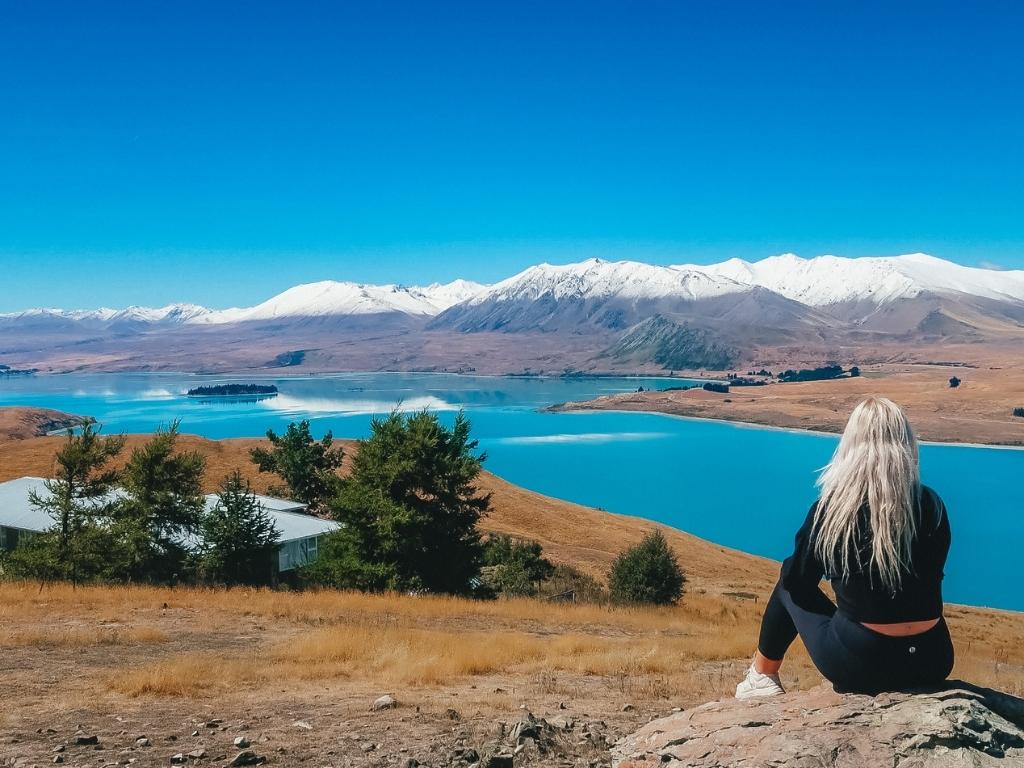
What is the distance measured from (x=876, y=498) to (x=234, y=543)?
18852 mm

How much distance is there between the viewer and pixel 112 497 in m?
24.6

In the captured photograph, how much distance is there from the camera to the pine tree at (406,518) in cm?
1808

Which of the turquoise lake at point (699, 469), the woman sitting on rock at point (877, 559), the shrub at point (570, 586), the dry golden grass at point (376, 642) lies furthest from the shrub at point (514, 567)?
the turquoise lake at point (699, 469)

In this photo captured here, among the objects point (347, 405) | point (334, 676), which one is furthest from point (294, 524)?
point (347, 405)

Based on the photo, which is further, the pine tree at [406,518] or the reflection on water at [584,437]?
the reflection on water at [584,437]

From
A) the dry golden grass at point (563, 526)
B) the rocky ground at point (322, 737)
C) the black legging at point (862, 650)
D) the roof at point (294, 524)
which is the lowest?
the dry golden grass at point (563, 526)

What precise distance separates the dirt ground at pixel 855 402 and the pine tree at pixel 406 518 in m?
100

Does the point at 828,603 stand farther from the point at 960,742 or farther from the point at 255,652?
the point at 255,652

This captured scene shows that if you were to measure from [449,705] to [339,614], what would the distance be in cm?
658

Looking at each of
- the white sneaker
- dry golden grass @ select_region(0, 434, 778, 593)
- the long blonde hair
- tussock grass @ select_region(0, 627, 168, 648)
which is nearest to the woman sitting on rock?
the long blonde hair

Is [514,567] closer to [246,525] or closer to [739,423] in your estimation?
[246,525]

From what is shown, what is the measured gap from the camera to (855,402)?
10906 centimetres

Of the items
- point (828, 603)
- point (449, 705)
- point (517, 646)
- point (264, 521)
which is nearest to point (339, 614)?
point (517, 646)

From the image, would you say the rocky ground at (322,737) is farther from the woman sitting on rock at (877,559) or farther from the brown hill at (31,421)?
the brown hill at (31,421)
